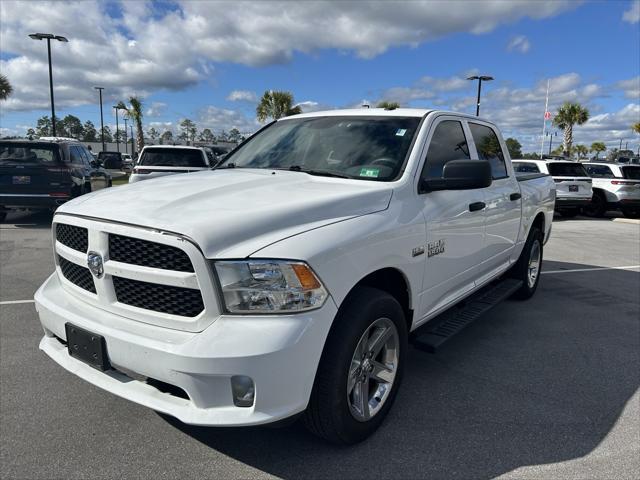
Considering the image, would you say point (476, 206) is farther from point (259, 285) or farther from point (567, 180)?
point (567, 180)

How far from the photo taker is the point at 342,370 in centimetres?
244

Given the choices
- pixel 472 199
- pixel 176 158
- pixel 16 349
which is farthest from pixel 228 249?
pixel 176 158

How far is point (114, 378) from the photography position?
97.4 inches

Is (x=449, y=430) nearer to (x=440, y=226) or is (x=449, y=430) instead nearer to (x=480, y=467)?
(x=480, y=467)

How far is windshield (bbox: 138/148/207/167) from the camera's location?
1222 centimetres

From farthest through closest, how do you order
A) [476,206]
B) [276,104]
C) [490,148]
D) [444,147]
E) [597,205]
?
1. [276,104]
2. [597,205]
3. [490,148]
4. [476,206]
5. [444,147]

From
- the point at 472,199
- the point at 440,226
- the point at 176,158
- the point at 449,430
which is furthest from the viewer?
the point at 176,158

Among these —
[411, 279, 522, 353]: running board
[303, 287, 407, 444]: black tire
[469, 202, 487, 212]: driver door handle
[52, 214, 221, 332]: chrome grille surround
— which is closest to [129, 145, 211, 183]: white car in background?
[411, 279, 522, 353]: running board

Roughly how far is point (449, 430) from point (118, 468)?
1.88m

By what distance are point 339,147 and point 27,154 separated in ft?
30.8

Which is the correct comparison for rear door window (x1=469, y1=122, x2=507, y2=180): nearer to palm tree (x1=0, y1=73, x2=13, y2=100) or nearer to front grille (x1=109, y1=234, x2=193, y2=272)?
front grille (x1=109, y1=234, x2=193, y2=272)

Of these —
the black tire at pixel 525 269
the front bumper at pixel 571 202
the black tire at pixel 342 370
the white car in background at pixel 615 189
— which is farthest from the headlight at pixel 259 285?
the white car in background at pixel 615 189

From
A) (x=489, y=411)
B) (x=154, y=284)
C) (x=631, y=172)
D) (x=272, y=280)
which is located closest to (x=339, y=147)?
(x=272, y=280)

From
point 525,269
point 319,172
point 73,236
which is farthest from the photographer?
point 525,269
